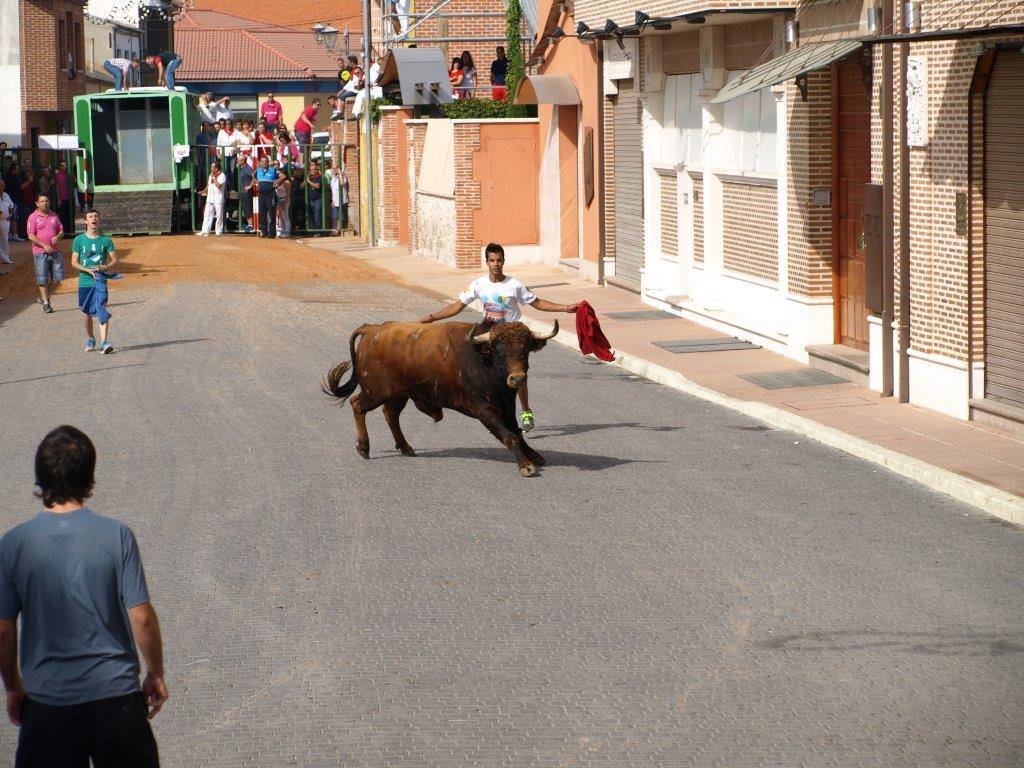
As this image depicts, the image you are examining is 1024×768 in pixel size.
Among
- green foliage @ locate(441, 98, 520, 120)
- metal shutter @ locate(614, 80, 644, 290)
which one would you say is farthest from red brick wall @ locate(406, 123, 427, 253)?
metal shutter @ locate(614, 80, 644, 290)

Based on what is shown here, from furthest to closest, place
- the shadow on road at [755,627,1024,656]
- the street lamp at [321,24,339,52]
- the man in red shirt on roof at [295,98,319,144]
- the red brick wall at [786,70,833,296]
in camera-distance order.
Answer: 1. the man in red shirt on roof at [295,98,319,144]
2. the street lamp at [321,24,339,52]
3. the red brick wall at [786,70,833,296]
4. the shadow on road at [755,627,1024,656]

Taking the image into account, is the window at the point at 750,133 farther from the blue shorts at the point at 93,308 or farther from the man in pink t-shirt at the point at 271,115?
the man in pink t-shirt at the point at 271,115

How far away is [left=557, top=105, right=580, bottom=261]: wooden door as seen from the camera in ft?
100

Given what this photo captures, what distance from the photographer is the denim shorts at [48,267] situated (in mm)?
25438

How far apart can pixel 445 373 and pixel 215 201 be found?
29.4m

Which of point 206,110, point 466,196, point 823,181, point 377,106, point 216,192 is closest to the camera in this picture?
point 823,181

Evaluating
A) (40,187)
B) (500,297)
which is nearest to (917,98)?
(500,297)

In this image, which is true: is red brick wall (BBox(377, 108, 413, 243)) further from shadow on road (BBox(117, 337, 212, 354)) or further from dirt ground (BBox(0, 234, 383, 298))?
shadow on road (BBox(117, 337, 212, 354))

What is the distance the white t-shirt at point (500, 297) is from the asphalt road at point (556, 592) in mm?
1239

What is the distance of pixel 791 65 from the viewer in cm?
1708

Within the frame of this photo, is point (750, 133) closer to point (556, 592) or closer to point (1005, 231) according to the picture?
point (1005, 231)

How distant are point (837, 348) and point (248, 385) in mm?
6826

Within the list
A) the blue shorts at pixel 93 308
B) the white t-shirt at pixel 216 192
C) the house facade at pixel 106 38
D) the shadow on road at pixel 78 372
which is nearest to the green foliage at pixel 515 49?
the white t-shirt at pixel 216 192

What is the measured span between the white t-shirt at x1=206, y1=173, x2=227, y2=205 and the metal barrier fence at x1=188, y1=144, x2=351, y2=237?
0.38 metres
